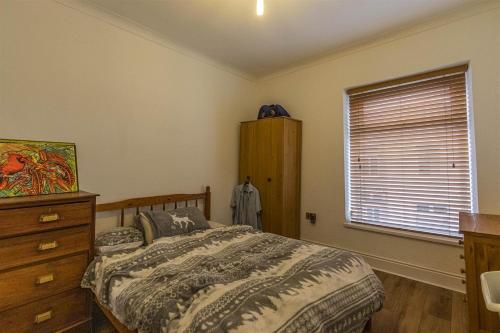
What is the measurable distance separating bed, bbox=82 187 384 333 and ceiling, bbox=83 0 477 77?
6.79ft

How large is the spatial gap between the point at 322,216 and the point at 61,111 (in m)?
2.99

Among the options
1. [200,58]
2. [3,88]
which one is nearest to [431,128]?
[200,58]

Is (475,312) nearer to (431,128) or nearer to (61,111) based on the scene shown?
(431,128)

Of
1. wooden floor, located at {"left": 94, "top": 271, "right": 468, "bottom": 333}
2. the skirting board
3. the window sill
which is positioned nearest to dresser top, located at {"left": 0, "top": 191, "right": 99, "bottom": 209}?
wooden floor, located at {"left": 94, "top": 271, "right": 468, "bottom": 333}

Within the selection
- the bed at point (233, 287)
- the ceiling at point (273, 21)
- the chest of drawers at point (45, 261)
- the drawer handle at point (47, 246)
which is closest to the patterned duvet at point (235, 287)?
the bed at point (233, 287)

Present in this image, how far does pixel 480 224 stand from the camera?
176 centimetres

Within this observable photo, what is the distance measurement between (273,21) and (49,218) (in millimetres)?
2470

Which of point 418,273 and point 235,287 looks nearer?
point 235,287

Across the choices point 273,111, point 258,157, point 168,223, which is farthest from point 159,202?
point 273,111

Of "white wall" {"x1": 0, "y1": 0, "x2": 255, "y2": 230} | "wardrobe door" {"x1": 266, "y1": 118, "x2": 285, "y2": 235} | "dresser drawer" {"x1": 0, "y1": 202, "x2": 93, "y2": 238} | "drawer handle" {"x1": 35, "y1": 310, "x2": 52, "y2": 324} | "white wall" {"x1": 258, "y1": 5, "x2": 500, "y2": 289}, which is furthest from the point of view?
"wardrobe door" {"x1": 266, "y1": 118, "x2": 285, "y2": 235}

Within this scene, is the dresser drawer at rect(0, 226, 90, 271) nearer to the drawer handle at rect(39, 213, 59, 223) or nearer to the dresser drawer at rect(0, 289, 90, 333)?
the drawer handle at rect(39, 213, 59, 223)

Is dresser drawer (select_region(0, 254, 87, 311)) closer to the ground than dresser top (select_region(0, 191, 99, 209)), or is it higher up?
closer to the ground

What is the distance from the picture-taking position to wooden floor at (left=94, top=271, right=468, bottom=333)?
72.3 inches

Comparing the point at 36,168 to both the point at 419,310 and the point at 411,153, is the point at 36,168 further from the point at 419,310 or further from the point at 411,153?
the point at 411,153
